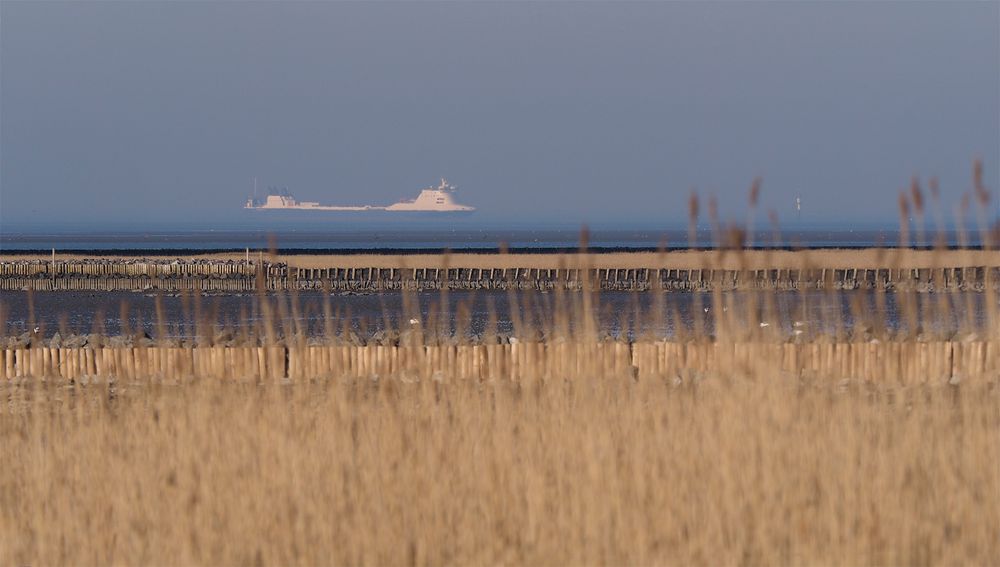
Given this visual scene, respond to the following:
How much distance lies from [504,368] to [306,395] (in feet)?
18.9

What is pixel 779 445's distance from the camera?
7.94 meters

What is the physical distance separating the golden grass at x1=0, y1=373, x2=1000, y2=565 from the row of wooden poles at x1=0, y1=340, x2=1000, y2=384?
7.08ft

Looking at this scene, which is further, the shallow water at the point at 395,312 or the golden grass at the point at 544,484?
the shallow water at the point at 395,312

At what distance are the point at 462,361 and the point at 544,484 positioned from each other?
8.35 m

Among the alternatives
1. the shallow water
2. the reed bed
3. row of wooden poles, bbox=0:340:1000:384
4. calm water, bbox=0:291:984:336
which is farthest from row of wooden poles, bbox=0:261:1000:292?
the reed bed

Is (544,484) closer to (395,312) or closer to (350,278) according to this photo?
(395,312)

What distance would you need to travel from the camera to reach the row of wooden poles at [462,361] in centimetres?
1245

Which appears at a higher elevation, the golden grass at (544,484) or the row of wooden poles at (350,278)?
the golden grass at (544,484)

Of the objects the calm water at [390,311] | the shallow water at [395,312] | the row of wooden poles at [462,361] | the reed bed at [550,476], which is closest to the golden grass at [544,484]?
the reed bed at [550,476]

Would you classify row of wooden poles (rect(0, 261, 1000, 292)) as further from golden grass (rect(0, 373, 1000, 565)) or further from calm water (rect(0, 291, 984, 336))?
golden grass (rect(0, 373, 1000, 565))

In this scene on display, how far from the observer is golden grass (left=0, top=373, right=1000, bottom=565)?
7.35 meters

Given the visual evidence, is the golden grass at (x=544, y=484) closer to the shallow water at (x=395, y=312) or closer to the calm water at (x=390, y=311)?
the shallow water at (x=395, y=312)

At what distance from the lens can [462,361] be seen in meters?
16.1

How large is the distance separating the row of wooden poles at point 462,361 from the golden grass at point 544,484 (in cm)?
216
